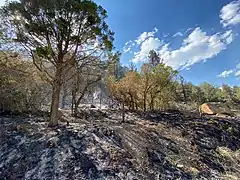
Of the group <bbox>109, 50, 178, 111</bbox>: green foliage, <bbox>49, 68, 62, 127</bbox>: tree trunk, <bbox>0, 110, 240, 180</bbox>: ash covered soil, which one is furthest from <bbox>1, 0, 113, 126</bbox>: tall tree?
<bbox>109, 50, 178, 111</bbox>: green foliage

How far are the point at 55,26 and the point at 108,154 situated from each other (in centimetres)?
482

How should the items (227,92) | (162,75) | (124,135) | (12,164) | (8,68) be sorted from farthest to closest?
(227,92), (162,75), (8,68), (124,135), (12,164)

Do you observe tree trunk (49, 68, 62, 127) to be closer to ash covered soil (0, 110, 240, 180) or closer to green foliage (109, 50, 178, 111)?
ash covered soil (0, 110, 240, 180)

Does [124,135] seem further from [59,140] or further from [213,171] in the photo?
[213,171]

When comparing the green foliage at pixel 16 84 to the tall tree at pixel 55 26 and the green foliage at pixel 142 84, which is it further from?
the green foliage at pixel 142 84

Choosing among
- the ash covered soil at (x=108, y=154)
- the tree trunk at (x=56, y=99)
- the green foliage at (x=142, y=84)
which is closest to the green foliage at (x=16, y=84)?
the ash covered soil at (x=108, y=154)

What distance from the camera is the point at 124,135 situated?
8320 mm

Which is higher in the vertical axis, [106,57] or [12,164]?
[106,57]

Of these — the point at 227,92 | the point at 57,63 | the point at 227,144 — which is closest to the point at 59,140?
the point at 57,63

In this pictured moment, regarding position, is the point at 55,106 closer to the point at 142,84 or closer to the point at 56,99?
the point at 56,99

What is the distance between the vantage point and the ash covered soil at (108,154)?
5.96 m

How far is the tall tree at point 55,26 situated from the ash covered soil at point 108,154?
1.66 m

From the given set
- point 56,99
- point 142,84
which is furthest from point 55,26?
point 142,84

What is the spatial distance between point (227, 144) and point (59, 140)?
6861 millimetres
